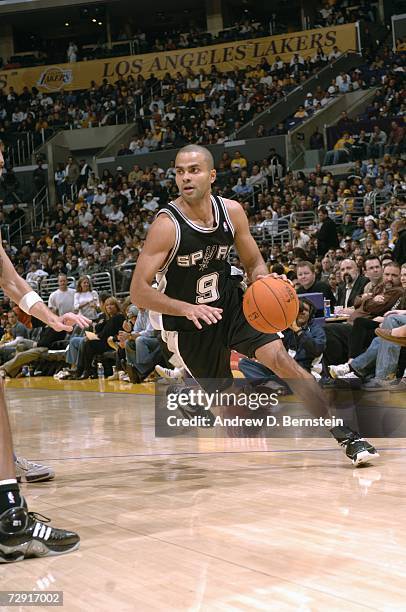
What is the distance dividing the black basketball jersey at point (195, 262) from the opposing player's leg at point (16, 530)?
6.09 feet

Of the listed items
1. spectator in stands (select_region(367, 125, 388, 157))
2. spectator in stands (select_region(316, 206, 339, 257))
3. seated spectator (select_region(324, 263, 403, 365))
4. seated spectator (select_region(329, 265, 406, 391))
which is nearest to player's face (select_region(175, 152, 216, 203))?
seated spectator (select_region(329, 265, 406, 391))

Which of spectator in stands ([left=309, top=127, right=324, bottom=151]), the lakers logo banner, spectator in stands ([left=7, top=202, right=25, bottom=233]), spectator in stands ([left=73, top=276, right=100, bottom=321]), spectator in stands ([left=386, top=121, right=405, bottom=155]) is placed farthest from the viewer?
the lakers logo banner

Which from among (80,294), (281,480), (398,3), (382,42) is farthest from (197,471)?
(398,3)

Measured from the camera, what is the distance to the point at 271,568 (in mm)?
2707

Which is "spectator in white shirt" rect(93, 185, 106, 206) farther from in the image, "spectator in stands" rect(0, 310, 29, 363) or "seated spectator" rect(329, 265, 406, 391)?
"seated spectator" rect(329, 265, 406, 391)

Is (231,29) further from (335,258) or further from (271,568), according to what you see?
(271,568)

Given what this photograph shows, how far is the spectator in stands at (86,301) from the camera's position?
13648 millimetres

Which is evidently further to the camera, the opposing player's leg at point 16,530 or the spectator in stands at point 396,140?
the spectator in stands at point 396,140

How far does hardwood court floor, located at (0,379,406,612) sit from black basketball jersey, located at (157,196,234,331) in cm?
100

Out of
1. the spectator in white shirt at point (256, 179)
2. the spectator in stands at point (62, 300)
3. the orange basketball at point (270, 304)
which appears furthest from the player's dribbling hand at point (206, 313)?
the spectator in white shirt at point (256, 179)

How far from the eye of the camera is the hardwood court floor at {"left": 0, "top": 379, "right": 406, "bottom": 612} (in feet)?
8.10

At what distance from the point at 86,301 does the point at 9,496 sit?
10906 mm

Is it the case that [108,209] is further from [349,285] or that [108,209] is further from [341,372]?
[341,372]

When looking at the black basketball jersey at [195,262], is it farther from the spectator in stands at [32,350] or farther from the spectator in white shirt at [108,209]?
the spectator in white shirt at [108,209]
